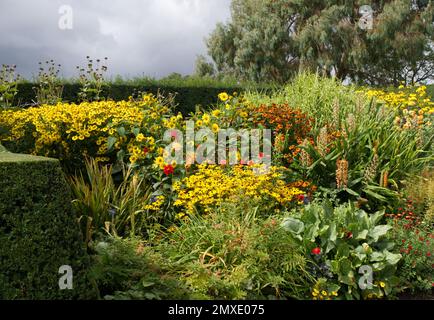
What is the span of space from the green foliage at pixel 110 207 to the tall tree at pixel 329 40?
1792cm

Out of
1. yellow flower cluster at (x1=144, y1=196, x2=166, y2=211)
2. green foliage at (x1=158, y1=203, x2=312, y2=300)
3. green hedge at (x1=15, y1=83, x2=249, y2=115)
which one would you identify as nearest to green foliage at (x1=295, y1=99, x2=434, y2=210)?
green foliage at (x1=158, y1=203, x2=312, y2=300)

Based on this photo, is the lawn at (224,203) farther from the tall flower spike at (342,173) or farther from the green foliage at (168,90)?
the green foliage at (168,90)

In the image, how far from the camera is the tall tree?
23.0 m

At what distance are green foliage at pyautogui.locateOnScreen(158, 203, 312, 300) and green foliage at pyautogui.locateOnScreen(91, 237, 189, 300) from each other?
15 cm

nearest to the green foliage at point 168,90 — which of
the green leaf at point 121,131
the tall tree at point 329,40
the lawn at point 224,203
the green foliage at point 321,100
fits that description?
the green foliage at point 321,100

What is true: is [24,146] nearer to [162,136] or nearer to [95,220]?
[162,136]

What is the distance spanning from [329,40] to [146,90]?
11567 mm

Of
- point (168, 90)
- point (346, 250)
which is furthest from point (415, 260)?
point (168, 90)

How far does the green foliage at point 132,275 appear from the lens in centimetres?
371

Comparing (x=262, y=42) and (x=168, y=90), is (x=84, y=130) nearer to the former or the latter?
(x=168, y=90)

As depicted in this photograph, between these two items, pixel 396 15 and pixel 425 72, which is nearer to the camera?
pixel 396 15

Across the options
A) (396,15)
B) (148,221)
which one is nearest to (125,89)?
(148,221)

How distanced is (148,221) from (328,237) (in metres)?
1.95

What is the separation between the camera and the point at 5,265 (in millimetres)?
3303
